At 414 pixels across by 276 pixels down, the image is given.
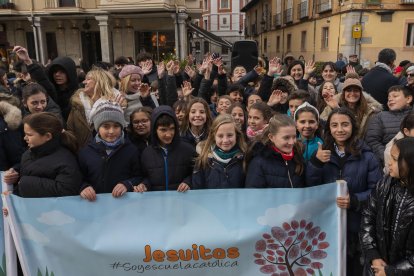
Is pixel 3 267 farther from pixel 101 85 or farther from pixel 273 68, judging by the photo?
pixel 273 68

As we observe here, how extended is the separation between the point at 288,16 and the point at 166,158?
97.5 feet

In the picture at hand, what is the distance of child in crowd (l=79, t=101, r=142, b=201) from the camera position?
2.83 meters

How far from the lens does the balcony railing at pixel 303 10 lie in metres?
25.4

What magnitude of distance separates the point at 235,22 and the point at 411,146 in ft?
205

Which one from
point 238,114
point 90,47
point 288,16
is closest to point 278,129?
point 238,114

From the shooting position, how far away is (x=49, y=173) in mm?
2672

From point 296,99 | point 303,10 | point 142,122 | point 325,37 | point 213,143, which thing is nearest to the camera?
point 213,143

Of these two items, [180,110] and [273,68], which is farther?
[273,68]

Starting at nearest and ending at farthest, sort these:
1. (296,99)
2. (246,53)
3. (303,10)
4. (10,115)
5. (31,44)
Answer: (10,115) → (296,99) → (246,53) → (31,44) → (303,10)

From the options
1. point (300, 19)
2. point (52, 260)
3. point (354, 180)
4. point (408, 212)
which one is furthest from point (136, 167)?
point (300, 19)

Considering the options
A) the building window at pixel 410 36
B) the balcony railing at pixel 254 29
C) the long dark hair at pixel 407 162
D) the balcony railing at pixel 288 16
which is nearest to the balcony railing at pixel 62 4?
the balcony railing at pixel 288 16

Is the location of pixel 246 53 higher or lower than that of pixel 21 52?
higher

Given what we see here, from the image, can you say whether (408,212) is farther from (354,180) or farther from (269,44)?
(269,44)

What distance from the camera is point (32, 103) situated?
11.5 ft
